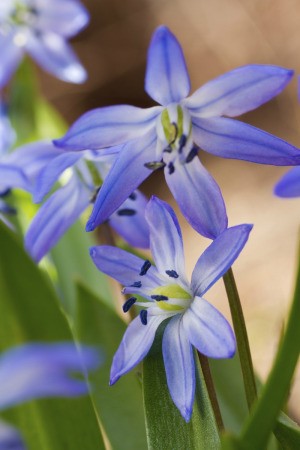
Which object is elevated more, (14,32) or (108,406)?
(14,32)

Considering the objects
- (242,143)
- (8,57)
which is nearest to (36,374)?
(242,143)

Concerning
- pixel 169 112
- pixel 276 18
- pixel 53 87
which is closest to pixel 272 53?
pixel 276 18

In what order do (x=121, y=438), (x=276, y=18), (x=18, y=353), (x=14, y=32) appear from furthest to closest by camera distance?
(x=276, y=18), (x=14, y=32), (x=121, y=438), (x=18, y=353)

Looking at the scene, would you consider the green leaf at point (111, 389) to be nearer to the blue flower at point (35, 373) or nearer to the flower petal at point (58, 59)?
the blue flower at point (35, 373)

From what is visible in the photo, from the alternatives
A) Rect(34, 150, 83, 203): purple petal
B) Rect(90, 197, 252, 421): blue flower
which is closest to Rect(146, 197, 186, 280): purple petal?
Rect(90, 197, 252, 421): blue flower

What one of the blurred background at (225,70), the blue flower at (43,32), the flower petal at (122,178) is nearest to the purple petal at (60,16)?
the blue flower at (43,32)

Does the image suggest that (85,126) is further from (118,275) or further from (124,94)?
(124,94)

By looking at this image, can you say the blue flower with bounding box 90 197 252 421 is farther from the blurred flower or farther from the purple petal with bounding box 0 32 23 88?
the purple petal with bounding box 0 32 23 88
